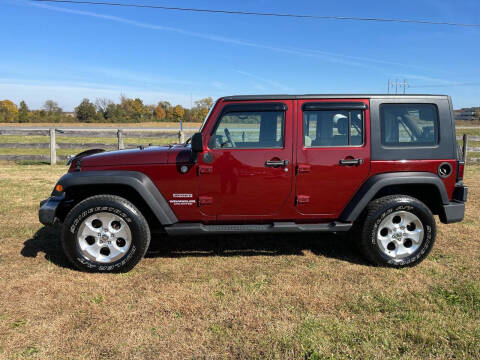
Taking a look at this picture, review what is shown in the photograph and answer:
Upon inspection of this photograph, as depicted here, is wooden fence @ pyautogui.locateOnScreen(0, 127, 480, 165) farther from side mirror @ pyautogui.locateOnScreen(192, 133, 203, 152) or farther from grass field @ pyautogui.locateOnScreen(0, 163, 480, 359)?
side mirror @ pyautogui.locateOnScreen(192, 133, 203, 152)

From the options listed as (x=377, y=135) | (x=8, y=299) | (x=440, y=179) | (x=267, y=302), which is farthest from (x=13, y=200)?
(x=440, y=179)

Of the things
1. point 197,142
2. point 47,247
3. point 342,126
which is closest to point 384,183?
point 342,126

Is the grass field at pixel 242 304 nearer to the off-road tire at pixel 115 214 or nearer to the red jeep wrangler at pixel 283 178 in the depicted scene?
the off-road tire at pixel 115 214

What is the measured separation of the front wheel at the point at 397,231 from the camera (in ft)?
12.5

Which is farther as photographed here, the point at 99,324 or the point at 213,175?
the point at 213,175

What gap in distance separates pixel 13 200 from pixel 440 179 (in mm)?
7264

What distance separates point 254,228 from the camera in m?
3.81

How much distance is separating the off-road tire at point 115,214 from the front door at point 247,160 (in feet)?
2.33

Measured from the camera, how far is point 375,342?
2551 mm

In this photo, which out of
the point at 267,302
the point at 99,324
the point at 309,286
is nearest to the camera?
the point at 99,324

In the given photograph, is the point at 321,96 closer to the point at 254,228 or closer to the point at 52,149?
the point at 254,228

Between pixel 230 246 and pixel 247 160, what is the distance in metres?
1.43

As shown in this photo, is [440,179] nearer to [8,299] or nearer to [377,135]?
[377,135]

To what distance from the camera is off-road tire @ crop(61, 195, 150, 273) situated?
12.0 ft
